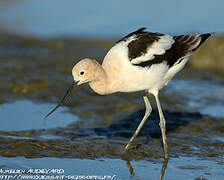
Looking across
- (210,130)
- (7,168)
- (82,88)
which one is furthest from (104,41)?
(7,168)

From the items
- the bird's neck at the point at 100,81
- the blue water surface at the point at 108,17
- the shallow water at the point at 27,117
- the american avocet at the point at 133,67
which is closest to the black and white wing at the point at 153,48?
the american avocet at the point at 133,67

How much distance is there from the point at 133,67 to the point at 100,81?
1.59 ft

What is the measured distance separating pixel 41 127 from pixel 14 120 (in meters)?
0.57

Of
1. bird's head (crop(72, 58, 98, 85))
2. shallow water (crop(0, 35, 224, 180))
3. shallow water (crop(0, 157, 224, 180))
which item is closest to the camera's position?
shallow water (crop(0, 157, 224, 180))

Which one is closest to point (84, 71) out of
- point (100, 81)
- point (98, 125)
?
point (100, 81)

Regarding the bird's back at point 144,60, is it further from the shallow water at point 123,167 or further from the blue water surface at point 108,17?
the blue water surface at point 108,17

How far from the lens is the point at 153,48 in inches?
275

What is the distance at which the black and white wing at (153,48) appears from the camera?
22.3ft

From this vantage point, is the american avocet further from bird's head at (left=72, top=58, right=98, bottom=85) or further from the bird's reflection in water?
the bird's reflection in water

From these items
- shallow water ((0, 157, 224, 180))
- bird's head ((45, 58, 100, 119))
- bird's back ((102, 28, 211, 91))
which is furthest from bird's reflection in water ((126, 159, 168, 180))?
bird's head ((45, 58, 100, 119))

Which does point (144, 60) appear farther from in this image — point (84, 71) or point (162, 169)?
point (162, 169)

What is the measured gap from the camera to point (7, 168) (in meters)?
6.09

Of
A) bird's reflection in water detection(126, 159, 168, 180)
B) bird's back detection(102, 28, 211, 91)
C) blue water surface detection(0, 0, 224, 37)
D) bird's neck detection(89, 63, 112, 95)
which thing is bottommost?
blue water surface detection(0, 0, 224, 37)

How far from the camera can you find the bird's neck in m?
6.77
